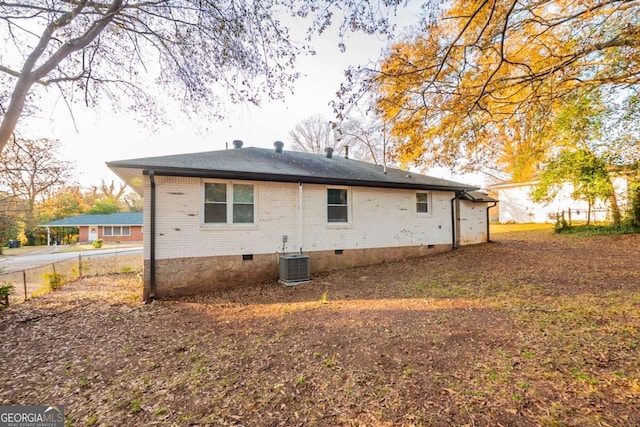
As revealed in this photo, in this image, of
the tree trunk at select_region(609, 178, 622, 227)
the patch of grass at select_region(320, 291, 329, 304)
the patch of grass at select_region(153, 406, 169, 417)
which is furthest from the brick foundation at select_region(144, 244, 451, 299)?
the tree trunk at select_region(609, 178, 622, 227)

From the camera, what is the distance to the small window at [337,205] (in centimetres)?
898

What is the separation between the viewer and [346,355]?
11.7 feet

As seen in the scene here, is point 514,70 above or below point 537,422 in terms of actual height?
above

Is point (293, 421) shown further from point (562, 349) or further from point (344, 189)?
point (344, 189)

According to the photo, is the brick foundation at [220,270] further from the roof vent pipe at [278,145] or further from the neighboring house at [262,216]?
the roof vent pipe at [278,145]

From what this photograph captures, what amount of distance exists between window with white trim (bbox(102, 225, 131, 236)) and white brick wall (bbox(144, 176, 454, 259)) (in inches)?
1189

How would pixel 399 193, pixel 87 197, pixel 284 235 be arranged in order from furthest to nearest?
pixel 87 197 < pixel 399 193 < pixel 284 235

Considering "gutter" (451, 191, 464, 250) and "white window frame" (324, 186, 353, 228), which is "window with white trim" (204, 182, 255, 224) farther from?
"gutter" (451, 191, 464, 250)

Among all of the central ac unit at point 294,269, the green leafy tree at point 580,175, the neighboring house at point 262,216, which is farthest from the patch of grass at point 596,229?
the central ac unit at point 294,269

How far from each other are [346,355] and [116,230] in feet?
119

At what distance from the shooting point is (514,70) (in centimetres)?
653

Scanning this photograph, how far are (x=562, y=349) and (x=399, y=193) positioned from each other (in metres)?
7.34

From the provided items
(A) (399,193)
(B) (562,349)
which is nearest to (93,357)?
(B) (562,349)

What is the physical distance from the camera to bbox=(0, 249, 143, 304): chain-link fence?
7.41m
